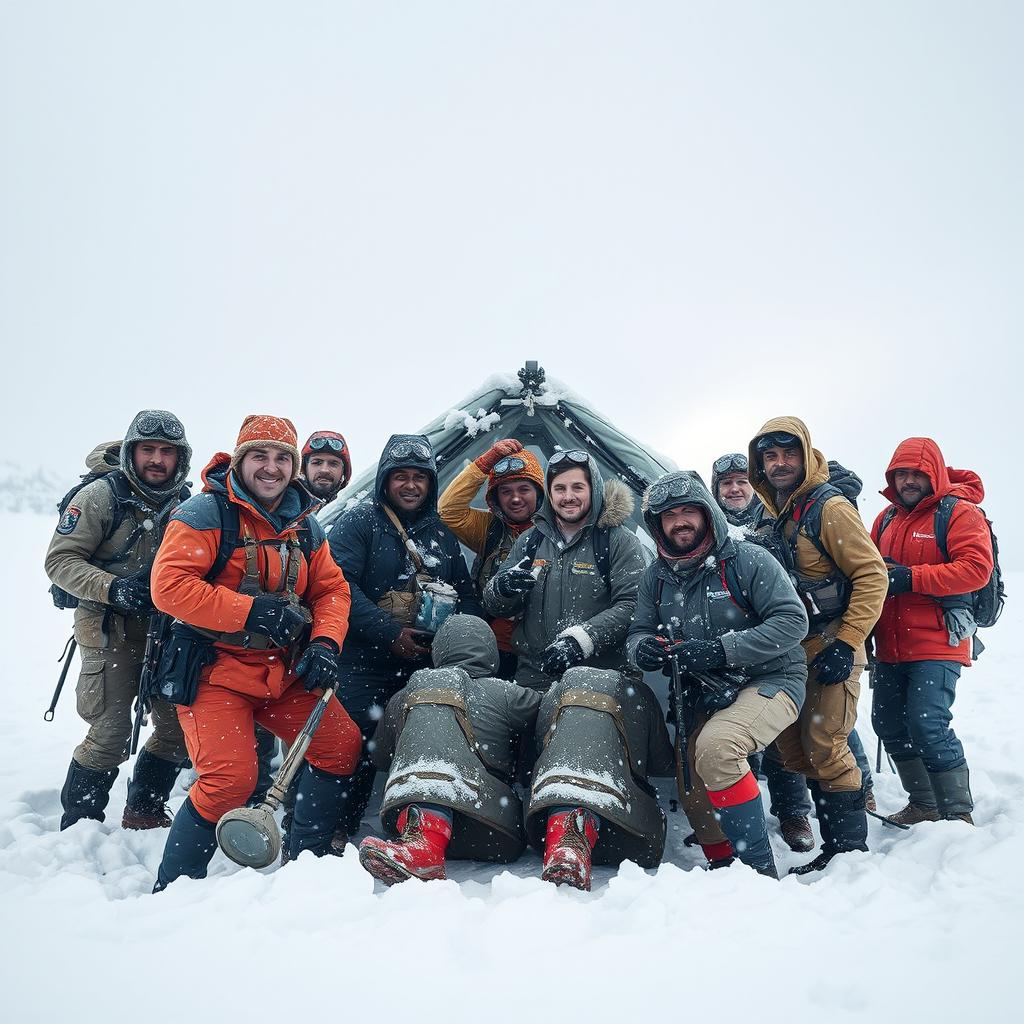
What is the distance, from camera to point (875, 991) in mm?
1752

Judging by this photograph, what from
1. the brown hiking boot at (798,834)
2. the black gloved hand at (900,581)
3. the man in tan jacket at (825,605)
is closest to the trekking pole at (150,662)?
the man in tan jacket at (825,605)

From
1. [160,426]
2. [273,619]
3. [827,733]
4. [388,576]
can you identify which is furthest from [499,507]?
[827,733]

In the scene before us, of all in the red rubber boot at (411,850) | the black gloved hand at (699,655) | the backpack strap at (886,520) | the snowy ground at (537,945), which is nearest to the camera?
the snowy ground at (537,945)

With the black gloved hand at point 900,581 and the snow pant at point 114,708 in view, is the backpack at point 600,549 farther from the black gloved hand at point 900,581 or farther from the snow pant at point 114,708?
the snow pant at point 114,708

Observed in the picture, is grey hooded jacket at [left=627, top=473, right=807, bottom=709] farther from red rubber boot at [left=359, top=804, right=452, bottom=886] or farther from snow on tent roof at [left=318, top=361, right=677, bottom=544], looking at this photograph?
snow on tent roof at [left=318, top=361, right=677, bottom=544]

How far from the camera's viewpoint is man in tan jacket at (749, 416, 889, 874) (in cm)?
327

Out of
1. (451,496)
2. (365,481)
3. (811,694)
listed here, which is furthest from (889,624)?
(365,481)

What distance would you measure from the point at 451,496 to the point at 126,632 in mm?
2076

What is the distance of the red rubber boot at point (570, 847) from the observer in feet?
8.28

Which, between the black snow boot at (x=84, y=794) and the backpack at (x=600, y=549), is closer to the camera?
the black snow boot at (x=84, y=794)

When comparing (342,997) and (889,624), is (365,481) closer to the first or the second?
(889,624)

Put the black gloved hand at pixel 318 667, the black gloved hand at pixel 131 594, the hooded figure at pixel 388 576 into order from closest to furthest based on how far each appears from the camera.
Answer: the black gloved hand at pixel 318 667 → the black gloved hand at pixel 131 594 → the hooded figure at pixel 388 576

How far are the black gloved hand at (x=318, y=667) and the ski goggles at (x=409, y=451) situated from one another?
1321 millimetres

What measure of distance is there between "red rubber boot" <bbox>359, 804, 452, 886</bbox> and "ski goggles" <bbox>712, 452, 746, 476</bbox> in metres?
3.35
